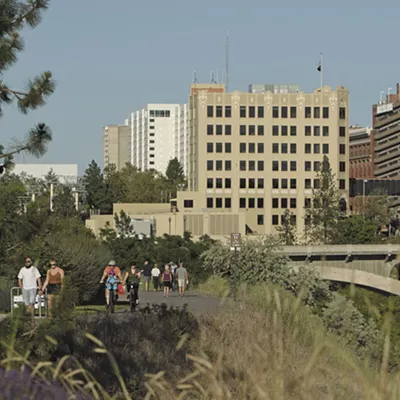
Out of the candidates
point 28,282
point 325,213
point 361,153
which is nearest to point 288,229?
point 325,213

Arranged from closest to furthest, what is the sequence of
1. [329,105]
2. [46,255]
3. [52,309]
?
[52,309] < [46,255] < [329,105]

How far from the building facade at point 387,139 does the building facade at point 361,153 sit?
5326 millimetres

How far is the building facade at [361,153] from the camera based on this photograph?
16825cm

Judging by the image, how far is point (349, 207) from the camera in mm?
125625

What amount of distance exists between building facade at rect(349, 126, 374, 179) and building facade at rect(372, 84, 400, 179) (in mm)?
5326

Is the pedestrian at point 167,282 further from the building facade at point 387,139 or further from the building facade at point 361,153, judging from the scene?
the building facade at point 361,153

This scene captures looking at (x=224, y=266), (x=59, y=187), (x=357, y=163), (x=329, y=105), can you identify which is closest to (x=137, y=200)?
(x=59, y=187)

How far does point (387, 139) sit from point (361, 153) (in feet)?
67.0

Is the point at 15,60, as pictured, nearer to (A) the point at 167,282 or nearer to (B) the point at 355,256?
(A) the point at 167,282

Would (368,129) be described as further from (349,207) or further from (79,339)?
(79,339)

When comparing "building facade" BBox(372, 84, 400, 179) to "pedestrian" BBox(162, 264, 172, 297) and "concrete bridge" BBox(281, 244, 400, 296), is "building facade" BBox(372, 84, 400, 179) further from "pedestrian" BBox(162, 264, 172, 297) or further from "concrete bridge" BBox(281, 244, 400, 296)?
"pedestrian" BBox(162, 264, 172, 297)

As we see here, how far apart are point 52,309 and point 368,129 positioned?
16501 cm

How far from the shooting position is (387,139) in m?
154

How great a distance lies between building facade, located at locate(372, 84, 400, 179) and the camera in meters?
150
